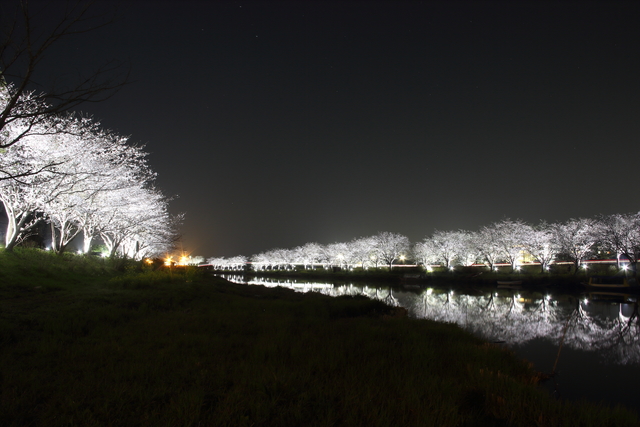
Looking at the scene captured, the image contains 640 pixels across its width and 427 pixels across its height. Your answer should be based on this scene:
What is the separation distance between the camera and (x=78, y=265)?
→ 20.1 m

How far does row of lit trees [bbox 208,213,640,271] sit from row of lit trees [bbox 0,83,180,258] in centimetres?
5998

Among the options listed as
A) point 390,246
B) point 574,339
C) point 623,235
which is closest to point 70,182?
point 574,339

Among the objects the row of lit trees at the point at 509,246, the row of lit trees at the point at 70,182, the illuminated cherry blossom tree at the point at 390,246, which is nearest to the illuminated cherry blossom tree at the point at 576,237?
the row of lit trees at the point at 509,246

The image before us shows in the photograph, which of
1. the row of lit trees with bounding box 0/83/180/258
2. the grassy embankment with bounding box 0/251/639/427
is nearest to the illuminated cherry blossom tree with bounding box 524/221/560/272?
the grassy embankment with bounding box 0/251/639/427

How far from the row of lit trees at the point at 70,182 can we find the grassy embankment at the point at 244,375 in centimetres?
785

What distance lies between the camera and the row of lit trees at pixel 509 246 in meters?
47.9

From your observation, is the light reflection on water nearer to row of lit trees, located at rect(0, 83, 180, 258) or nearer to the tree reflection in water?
the tree reflection in water

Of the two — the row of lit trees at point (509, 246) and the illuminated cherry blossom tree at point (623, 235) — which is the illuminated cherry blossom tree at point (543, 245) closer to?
the row of lit trees at point (509, 246)

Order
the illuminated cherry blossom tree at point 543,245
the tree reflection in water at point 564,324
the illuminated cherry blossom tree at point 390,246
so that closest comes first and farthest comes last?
the tree reflection in water at point 564,324 → the illuminated cherry blossom tree at point 543,245 → the illuminated cherry blossom tree at point 390,246

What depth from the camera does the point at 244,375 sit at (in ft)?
17.6

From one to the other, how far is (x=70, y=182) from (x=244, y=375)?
1909 centimetres

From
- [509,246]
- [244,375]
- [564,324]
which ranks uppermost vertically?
[509,246]

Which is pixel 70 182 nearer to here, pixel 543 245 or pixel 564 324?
pixel 564 324

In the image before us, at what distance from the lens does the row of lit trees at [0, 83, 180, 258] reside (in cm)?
1722
